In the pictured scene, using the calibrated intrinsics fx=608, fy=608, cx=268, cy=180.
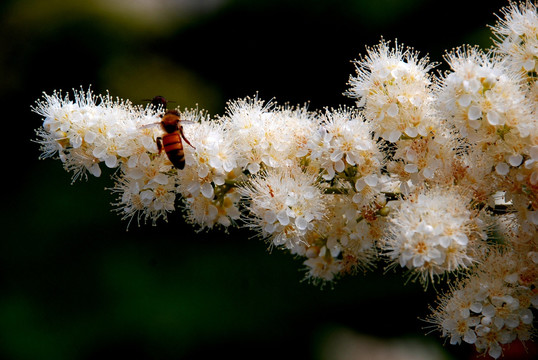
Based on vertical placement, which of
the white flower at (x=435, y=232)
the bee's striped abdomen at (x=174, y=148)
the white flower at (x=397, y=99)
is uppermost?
the white flower at (x=397, y=99)

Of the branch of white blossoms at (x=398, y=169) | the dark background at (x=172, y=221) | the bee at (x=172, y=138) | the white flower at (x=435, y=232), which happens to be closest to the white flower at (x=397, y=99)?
the branch of white blossoms at (x=398, y=169)

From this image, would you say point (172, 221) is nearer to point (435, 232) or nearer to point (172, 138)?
point (172, 138)

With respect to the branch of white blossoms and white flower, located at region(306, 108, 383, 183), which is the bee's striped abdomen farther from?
white flower, located at region(306, 108, 383, 183)

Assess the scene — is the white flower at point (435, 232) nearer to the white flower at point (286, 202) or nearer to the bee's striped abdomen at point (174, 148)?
the white flower at point (286, 202)

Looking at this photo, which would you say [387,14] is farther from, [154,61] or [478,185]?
[478,185]

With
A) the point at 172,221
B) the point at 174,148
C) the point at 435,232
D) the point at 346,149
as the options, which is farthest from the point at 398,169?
the point at 172,221

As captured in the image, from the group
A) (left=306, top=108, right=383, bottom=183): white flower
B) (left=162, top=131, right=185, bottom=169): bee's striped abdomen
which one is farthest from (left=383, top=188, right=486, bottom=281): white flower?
(left=162, top=131, right=185, bottom=169): bee's striped abdomen
